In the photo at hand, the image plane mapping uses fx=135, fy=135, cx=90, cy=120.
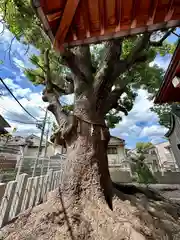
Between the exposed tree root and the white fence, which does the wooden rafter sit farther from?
the white fence

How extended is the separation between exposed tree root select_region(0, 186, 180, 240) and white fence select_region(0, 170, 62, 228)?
20 cm

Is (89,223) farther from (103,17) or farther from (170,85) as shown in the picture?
(170,85)

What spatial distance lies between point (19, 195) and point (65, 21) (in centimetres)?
283

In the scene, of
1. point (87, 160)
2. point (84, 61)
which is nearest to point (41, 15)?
point (87, 160)

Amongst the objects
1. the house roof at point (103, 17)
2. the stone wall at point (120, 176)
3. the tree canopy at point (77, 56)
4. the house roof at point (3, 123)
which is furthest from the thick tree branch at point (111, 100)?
the stone wall at point (120, 176)

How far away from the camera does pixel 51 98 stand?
3746 mm

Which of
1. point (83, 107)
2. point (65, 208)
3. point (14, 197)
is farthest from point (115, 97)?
point (14, 197)

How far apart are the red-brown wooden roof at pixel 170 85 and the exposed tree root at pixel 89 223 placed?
256 cm

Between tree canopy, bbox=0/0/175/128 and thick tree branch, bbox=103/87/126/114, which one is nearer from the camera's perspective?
tree canopy, bbox=0/0/175/128

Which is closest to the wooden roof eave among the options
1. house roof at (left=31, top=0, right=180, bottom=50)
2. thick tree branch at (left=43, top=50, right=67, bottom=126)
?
house roof at (left=31, top=0, right=180, bottom=50)

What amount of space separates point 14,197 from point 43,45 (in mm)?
4303

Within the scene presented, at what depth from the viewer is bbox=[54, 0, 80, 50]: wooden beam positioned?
1.17 m

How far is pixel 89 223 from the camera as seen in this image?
6.65 feet

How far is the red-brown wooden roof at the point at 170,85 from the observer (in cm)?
228
